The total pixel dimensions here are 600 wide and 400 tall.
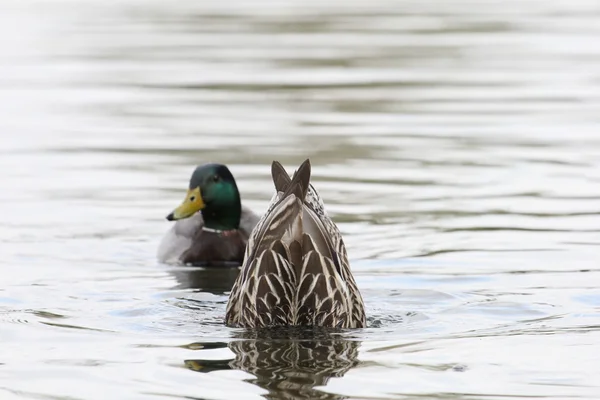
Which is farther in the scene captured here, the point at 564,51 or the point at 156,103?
the point at 564,51

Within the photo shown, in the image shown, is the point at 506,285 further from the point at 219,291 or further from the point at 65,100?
the point at 65,100

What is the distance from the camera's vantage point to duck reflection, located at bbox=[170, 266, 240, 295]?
34.4ft

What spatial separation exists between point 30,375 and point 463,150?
8147 millimetres

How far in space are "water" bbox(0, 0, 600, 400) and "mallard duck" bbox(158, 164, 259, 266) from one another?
9.6 inches

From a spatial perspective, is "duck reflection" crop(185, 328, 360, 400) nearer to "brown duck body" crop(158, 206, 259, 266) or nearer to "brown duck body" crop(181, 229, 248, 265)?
"brown duck body" crop(158, 206, 259, 266)

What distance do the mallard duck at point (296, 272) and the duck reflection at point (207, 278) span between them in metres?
1.86

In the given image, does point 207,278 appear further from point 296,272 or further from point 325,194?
point 296,272

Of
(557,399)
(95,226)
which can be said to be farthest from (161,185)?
(557,399)

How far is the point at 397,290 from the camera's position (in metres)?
9.79

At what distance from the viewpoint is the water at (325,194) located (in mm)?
7652

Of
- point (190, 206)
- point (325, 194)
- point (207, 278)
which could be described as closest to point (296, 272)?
point (207, 278)

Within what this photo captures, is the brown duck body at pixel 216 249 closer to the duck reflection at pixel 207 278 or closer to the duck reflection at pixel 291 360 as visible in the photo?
the duck reflection at pixel 207 278

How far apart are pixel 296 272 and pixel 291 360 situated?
0.62 metres

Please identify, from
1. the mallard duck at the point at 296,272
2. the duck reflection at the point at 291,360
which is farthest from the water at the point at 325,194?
the mallard duck at the point at 296,272
